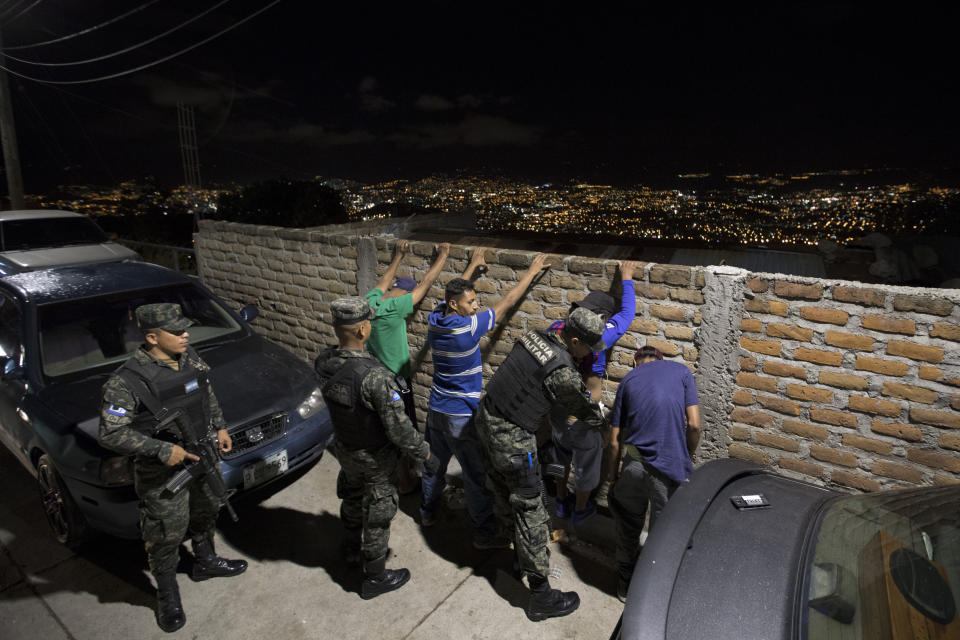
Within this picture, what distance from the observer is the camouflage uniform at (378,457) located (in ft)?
9.44

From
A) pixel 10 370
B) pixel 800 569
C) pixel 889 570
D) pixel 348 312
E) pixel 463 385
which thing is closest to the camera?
pixel 889 570

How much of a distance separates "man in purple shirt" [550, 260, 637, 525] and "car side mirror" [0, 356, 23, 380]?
3917mm

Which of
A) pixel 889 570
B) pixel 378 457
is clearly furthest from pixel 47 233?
pixel 889 570

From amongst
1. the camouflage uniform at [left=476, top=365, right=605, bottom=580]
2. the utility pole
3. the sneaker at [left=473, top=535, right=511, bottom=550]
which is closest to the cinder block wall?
the camouflage uniform at [left=476, top=365, right=605, bottom=580]

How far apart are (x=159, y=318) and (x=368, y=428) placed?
1317 mm

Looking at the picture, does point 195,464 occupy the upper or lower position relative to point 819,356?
lower

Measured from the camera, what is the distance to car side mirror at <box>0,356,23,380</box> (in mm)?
3742

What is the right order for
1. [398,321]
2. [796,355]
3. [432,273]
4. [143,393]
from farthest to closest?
[432,273] < [398,321] < [796,355] < [143,393]

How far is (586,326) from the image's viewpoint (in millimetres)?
2791

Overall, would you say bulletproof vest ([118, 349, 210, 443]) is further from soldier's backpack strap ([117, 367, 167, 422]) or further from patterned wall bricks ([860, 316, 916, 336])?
patterned wall bricks ([860, 316, 916, 336])

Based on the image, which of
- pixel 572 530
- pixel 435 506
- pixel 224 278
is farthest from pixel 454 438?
pixel 224 278

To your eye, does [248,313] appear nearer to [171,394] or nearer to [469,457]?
[171,394]

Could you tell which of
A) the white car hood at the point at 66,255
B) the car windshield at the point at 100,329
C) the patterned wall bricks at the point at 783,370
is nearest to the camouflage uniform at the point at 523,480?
the patterned wall bricks at the point at 783,370

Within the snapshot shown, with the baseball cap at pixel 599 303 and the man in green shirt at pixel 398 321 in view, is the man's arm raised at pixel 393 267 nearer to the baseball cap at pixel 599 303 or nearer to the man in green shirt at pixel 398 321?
the man in green shirt at pixel 398 321
